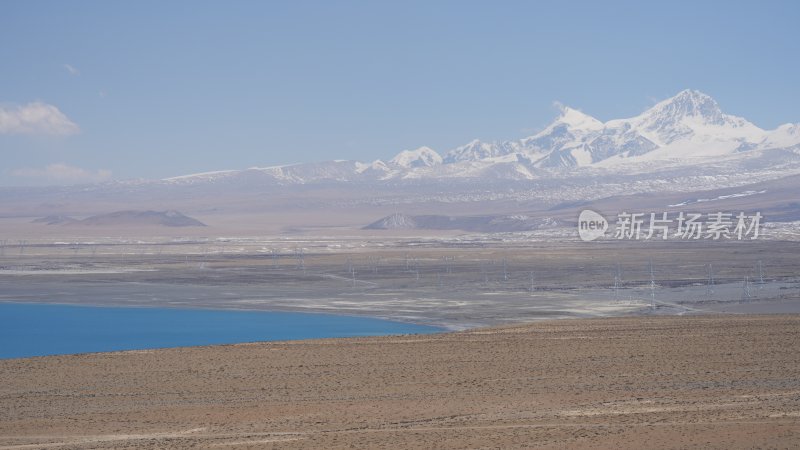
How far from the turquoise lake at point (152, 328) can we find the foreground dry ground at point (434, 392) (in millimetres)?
6504

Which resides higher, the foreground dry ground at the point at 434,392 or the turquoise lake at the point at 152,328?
the foreground dry ground at the point at 434,392

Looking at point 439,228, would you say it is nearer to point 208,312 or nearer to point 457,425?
point 208,312

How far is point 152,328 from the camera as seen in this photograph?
126ft

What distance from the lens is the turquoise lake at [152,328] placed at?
33.7m

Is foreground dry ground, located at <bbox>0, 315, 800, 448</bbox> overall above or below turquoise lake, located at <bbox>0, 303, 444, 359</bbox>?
above

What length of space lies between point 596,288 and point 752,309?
13268 mm

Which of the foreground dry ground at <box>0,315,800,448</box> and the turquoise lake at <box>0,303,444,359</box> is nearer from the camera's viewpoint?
the foreground dry ground at <box>0,315,800,448</box>

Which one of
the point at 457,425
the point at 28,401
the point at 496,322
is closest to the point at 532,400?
Result: the point at 457,425

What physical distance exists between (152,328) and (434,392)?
1964cm

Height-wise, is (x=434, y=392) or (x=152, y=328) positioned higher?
(x=434, y=392)

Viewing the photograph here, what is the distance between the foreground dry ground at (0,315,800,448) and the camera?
16484 mm

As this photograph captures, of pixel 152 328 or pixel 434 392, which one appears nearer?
pixel 434 392

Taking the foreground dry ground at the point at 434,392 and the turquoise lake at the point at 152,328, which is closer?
the foreground dry ground at the point at 434,392

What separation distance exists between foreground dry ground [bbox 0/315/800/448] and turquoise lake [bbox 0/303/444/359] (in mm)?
6504
